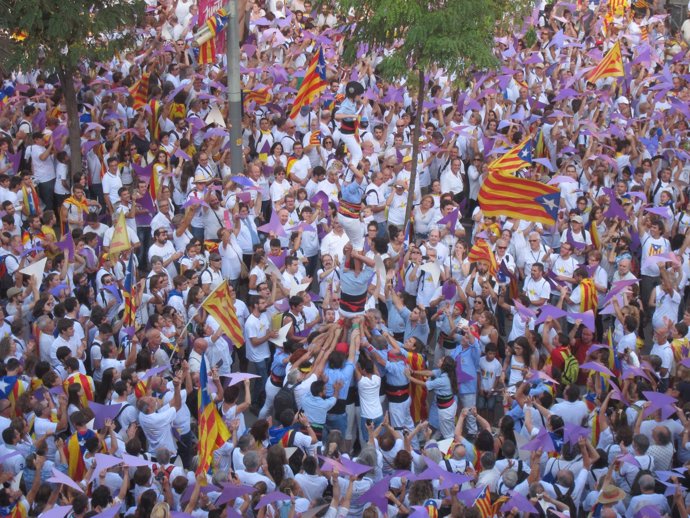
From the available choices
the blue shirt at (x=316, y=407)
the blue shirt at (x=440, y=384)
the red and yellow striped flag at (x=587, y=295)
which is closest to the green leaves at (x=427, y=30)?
the red and yellow striped flag at (x=587, y=295)

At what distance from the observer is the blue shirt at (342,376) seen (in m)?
11.8

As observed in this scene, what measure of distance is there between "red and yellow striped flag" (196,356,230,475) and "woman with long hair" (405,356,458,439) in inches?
89.8

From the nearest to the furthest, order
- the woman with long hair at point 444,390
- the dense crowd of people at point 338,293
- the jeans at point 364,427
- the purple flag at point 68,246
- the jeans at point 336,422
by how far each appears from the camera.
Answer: the dense crowd of people at point 338,293 < the jeans at point 336,422 < the jeans at point 364,427 < the woman with long hair at point 444,390 < the purple flag at point 68,246

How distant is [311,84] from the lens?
17.6 meters

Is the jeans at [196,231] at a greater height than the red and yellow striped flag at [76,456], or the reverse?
the jeans at [196,231]

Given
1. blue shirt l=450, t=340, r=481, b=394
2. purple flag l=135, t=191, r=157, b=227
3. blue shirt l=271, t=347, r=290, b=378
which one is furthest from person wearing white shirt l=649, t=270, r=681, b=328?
purple flag l=135, t=191, r=157, b=227

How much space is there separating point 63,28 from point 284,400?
7132 millimetres

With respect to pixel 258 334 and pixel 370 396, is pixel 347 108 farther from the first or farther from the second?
pixel 370 396

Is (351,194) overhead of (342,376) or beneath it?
overhead

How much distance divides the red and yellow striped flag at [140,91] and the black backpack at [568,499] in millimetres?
10335

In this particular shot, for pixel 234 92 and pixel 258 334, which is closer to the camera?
pixel 258 334

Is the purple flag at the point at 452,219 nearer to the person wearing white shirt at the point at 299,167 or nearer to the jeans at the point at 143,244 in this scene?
the person wearing white shirt at the point at 299,167

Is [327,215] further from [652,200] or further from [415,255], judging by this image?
[652,200]

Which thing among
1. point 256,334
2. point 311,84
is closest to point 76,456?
point 256,334
